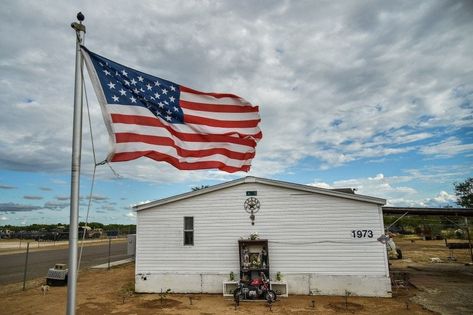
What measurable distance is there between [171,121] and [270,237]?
34.6 feet

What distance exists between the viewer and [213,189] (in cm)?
1616

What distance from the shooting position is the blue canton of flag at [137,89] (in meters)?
5.58

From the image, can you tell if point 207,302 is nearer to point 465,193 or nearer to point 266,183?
point 266,183

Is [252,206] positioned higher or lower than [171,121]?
lower

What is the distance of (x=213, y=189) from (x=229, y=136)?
9575 mm

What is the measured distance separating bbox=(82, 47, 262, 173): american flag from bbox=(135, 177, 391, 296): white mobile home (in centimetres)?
922

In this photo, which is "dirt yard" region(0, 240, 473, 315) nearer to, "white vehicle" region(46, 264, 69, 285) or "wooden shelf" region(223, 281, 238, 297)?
"wooden shelf" region(223, 281, 238, 297)

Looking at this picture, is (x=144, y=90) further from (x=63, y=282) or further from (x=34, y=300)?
(x=63, y=282)

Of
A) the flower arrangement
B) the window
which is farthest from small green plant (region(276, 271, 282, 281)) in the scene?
the window

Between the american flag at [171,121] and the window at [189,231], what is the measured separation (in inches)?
398

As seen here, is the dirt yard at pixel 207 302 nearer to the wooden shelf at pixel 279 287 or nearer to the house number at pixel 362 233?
the wooden shelf at pixel 279 287

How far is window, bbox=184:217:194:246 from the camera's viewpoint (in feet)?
53.1

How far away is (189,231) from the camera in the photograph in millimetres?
16250

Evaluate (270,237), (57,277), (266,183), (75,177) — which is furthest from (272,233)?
(75,177)
